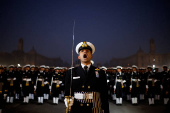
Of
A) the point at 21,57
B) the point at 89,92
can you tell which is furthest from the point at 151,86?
the point at 21,57

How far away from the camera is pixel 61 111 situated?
7.46 metres

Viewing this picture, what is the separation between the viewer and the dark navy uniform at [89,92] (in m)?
2.54

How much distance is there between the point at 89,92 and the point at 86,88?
0.09m

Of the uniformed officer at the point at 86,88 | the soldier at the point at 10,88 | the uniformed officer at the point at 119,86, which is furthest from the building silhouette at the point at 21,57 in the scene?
the uniformed officer at the point at 86,88

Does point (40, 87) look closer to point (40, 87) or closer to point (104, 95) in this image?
point (40, 87)

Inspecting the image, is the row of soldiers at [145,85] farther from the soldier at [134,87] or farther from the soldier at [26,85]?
the soldier at [26,85]

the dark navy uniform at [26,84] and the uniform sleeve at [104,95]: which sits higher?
the uniform sleeve at [104,95]

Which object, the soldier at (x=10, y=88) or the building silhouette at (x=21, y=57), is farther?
the building silhouette at (x=21, y=57)

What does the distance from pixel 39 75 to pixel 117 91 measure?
5572mm

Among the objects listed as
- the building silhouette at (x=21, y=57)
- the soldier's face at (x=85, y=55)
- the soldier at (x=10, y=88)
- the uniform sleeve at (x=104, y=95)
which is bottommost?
the soldier at (x=10, y=88)

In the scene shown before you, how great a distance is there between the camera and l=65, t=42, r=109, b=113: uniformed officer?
8.33 ft

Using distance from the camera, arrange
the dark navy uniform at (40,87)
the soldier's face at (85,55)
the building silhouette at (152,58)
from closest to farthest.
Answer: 1. the soldier's face at (85,55)
2. the dark navy uniform at (40,87)
3. the building silhouette at (152,58)

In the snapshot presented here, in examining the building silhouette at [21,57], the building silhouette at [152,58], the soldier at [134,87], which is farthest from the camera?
the building silhouette at [152,58]

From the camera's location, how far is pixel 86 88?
8.60ft
